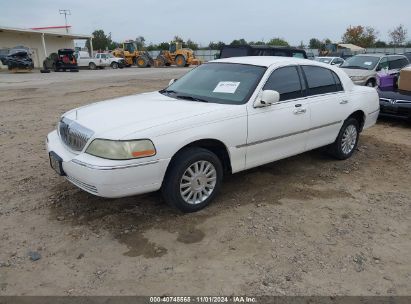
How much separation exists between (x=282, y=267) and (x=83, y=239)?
185cm

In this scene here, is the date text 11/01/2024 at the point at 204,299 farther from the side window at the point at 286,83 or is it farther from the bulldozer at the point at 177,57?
the bulldozer at the point at 177,57

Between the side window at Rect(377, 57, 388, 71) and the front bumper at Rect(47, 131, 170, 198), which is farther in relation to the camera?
the side window at Rect(377, 57, 388, 71)

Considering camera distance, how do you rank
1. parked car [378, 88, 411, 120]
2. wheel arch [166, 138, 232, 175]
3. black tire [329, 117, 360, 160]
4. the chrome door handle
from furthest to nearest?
parked car [378, 88, 411, 120]
black tire [329, 117, 360, 160]
the chrome door handle
wheel arch [166, 138, 232, 175]

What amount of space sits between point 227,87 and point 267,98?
551mm

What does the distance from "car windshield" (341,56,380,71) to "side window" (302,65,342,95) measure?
857 centimetres

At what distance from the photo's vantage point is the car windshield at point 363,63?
43.7 feet

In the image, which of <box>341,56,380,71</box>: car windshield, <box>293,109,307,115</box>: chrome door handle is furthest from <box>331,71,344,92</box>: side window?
<box>341,56,380,71</box>: car windshield

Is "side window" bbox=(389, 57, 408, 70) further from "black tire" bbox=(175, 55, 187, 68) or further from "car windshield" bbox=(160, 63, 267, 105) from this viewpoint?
"black tire" bbox=(175, 55, 187, 68)

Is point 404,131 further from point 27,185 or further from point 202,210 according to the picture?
point 27,185

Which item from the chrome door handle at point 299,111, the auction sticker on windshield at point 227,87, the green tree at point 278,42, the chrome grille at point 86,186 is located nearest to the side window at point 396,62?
the chrome door handle at point 299,111

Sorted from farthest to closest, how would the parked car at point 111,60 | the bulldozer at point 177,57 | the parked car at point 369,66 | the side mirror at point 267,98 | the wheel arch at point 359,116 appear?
1. the bulldozer at point 177,57
2. the parked car at point 111,60
3. the parked car at point 369,66
4. the wheel arch at point 359,116
5. the side mirror at point 267,98

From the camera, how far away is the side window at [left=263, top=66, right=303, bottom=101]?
476 centimetres

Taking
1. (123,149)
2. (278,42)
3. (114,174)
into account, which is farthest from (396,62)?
(278,42)

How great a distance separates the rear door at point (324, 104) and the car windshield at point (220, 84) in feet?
2.98
